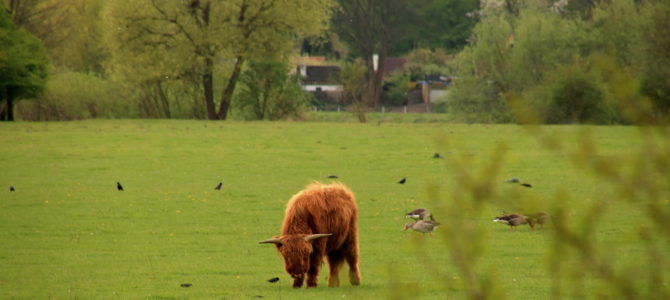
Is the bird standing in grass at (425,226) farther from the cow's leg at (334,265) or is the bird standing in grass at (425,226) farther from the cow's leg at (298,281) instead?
the cow's leg at (298,281)

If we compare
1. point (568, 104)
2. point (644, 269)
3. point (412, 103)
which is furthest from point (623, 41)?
point (644, 269)

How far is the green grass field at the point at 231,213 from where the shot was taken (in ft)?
43.8

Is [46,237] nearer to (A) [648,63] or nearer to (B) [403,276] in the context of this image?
(B) [403,276]

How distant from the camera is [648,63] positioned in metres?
62.7

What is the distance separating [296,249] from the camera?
41.7 ft

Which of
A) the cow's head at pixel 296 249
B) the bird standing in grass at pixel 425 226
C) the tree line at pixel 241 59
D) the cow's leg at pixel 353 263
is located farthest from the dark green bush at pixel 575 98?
the cow's head at pixel 296 249

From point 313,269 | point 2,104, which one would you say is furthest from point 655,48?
point 313,269

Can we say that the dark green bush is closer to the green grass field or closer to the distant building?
the green grass field

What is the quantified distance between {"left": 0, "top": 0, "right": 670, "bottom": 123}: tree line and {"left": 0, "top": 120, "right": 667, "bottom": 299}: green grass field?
19160 millimetres

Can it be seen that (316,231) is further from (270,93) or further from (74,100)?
(74,100)

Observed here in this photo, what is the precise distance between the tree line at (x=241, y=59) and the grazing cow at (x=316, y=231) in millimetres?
48359

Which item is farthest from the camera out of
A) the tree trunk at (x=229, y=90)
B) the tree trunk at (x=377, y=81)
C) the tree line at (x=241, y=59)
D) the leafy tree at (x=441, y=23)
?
the leafy tree at (x=441, y=23)

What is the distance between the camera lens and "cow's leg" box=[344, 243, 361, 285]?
44.9 feet

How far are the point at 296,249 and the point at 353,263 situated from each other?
4.33ft
